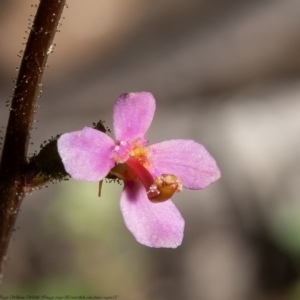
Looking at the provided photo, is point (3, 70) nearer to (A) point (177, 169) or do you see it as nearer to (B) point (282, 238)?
(B) point (282, 238)

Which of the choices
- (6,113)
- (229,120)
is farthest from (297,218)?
(6,113)

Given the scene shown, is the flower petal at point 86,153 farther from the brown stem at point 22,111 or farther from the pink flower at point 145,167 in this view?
the brown stem at point 22,111

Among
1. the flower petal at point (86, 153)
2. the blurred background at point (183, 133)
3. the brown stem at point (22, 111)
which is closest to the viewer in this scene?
the flower petal at point (86, 153)

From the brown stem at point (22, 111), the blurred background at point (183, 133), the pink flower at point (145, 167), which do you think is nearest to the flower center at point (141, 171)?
the pink flower at point (145, 167)

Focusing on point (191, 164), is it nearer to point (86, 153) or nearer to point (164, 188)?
point (164, 188)

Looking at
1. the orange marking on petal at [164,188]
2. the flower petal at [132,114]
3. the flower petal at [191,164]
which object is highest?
the flower petal at [132,114]

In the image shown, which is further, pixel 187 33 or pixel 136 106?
Result: pixel 187 33

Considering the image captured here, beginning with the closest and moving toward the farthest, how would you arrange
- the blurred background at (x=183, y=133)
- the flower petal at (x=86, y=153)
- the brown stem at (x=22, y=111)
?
the flower petal at (x=86, y=153) < the brown stem at (x=22, y=111) < the blurred background at (x=183, y=133)

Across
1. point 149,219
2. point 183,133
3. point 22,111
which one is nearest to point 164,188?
point 149,219
